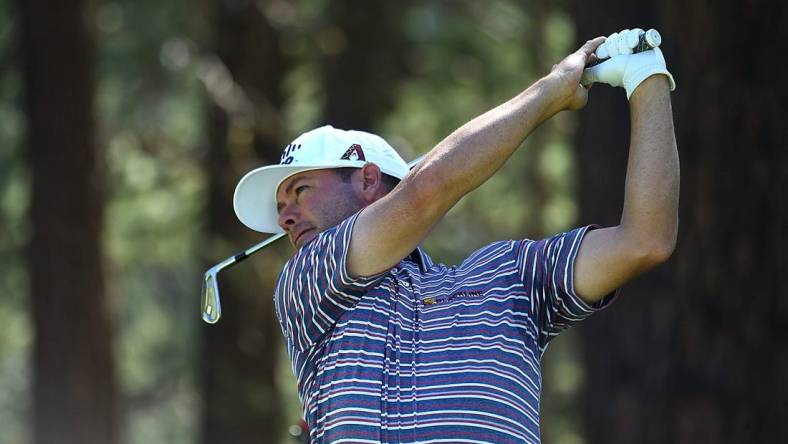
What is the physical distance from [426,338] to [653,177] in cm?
68

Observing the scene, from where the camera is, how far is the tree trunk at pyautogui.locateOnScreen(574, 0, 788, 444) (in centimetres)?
539

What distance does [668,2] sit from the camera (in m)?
5.71

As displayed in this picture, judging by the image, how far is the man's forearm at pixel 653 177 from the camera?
3.22 meters

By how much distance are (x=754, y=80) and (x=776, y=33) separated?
0.21 metres

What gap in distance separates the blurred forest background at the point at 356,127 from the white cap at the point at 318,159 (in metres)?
2.15

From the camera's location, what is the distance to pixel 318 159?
144 inches

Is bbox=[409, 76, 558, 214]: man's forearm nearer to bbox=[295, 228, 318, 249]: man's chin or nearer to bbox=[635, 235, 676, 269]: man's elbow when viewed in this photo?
bbox=[635, 235, 676, 269]: man's elbow

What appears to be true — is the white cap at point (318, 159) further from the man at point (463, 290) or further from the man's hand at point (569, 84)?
the man's hand at point (569, 84)

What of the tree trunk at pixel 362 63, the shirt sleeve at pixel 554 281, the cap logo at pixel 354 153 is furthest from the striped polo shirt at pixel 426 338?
the tree trunk at pixel 362 63

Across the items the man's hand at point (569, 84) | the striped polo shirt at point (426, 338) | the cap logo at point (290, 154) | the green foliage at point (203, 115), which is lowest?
the striped polo shirt at point (426, 338)

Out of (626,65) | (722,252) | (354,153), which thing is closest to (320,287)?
(354,153)

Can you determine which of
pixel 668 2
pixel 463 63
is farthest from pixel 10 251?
pixel 668 2

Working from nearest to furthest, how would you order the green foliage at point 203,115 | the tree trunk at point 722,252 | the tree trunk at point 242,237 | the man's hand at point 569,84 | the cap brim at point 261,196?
the man's hand at point 569,84 < the cap brim at point 261,196 < the tree trunk at point 722,252 < the tree trunk at point 242,237 < the green foliage at point 203,115

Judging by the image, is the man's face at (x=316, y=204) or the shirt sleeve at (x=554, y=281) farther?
the man's face at (x=316, y=204)
